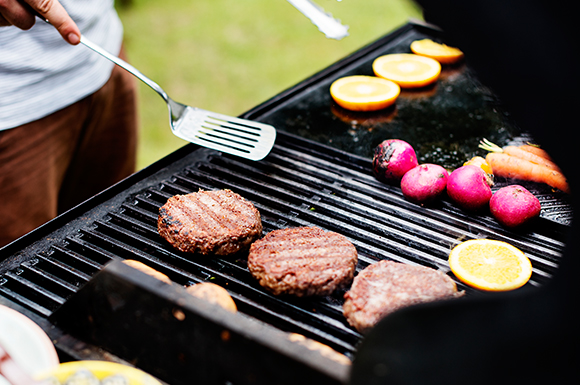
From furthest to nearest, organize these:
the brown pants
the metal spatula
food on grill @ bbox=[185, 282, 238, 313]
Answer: the brown pants → the metal spatula → food on grill @ bbox=[185, 282, 238, 313]

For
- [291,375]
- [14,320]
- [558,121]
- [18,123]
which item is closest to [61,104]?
[18,123]

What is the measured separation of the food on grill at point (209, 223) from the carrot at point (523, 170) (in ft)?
5.46

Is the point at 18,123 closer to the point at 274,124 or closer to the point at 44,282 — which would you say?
the point at 44,282

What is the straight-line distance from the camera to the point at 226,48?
30.1 ft

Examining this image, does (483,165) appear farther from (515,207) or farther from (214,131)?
(214,131)

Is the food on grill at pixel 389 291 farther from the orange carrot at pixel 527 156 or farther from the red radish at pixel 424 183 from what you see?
the orange carrot at pixel 527 156

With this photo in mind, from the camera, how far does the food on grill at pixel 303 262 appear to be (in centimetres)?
204

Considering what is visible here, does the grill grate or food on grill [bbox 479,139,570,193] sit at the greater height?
food on grill [bbox 479,139,570,193]

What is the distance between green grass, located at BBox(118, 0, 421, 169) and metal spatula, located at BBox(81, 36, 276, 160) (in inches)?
129

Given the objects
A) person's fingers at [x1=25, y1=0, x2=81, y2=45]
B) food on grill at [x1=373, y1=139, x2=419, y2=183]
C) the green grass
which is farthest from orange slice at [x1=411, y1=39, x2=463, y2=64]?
the green grass

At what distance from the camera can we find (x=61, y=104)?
3379mm

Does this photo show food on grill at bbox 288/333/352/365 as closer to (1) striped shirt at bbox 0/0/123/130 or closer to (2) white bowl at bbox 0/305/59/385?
(2) white bowl at bbox 0/305/59/385

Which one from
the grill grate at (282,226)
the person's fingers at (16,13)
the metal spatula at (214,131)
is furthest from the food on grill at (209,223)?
the person's fingers at (16,13)

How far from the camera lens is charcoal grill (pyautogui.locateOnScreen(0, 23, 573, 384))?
142 centimetres
